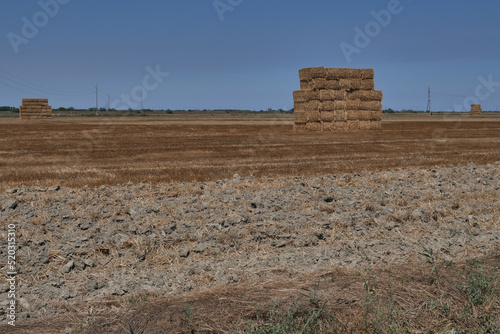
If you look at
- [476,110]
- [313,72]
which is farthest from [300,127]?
[476,110]

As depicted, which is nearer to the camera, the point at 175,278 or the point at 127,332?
the point at 127,332

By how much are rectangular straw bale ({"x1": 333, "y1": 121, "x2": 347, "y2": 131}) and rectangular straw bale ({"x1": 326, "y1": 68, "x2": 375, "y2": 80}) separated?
278 centimetres

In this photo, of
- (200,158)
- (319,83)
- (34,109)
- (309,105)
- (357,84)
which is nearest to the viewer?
(200,158)

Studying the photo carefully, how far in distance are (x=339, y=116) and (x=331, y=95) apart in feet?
4.72

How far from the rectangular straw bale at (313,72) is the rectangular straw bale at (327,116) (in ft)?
7.37

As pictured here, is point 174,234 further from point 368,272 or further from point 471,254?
point 471,254

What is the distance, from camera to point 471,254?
554 cm

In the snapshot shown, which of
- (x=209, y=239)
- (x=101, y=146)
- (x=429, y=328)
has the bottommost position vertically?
(x=429, y=328)

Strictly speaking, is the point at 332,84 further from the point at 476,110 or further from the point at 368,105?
the point at 476,110

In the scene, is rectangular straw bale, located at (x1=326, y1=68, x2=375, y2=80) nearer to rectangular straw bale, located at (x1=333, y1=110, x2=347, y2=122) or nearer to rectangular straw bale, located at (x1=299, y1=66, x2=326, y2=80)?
rectangular straw bale, located at (x1=299, y1=66, x2=326, y2=80)

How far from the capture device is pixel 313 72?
28.4 m

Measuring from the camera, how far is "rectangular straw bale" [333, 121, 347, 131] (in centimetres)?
2920

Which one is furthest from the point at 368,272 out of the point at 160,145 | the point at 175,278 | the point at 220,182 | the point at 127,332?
the point at 160,145

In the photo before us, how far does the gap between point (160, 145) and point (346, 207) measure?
12896 millimetres
